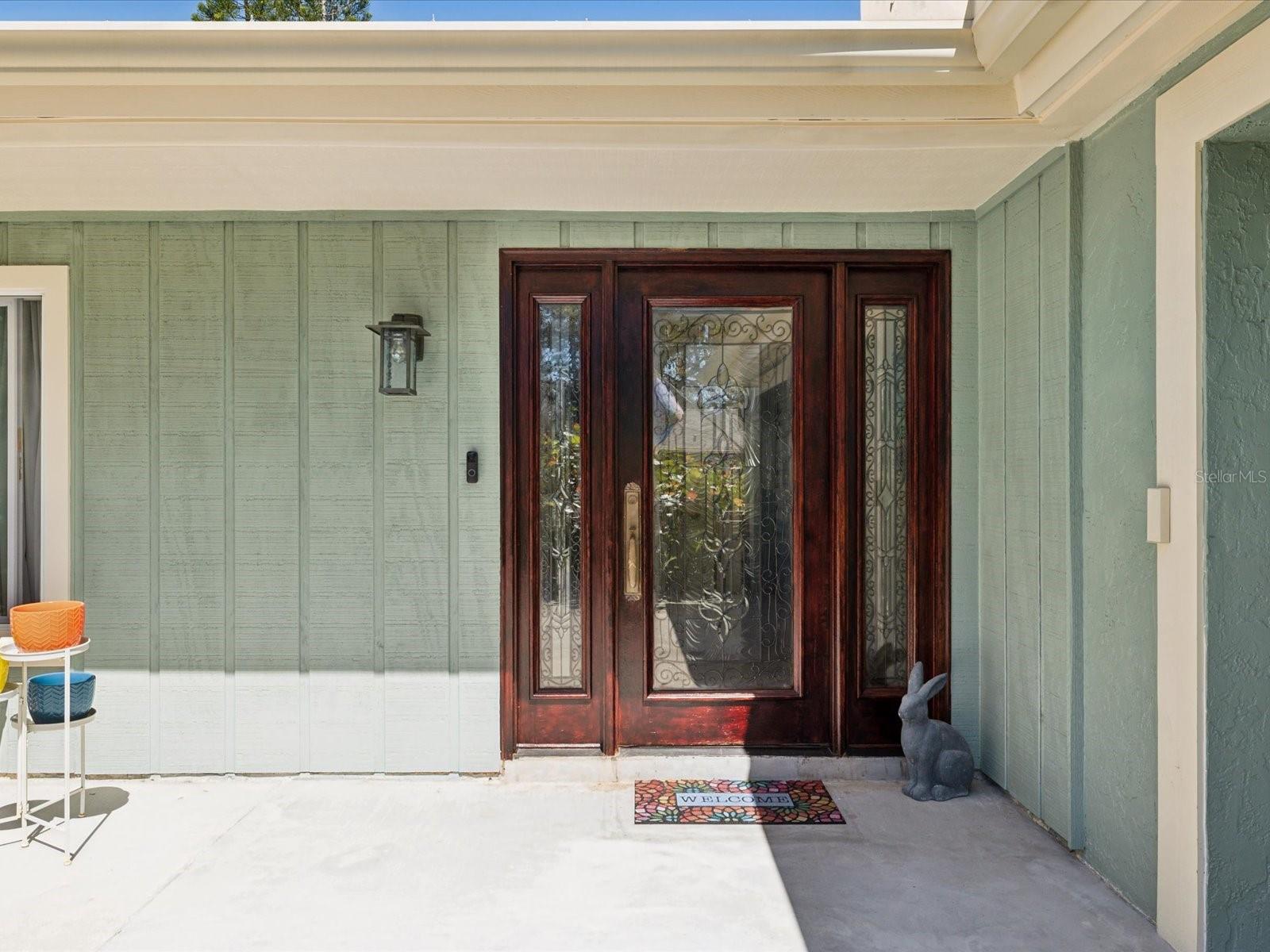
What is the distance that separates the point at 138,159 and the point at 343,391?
1021 millimetres

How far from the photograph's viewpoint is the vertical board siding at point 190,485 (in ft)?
10.5

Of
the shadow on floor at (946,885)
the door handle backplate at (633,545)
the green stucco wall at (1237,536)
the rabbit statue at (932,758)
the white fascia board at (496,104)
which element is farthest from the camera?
the door handle backplate at (633,545)

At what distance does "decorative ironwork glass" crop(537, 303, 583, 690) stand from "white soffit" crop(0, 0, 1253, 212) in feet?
2.79

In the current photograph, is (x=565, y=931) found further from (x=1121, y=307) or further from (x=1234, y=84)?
(x=1234, y=84)

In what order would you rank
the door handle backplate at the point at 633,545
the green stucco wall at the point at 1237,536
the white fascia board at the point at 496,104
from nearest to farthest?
the green stucco wall at the point at 1237,536, the white fascia board at the point at 496,104, the door handle backplate at the point at 633,545

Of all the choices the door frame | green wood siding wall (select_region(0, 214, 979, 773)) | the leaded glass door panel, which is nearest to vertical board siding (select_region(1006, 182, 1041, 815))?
the door frame

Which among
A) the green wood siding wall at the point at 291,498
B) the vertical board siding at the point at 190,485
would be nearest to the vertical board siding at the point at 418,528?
the green wood siding wall at the point at 291,498

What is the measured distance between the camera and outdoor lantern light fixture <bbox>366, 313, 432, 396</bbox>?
10.00 ft

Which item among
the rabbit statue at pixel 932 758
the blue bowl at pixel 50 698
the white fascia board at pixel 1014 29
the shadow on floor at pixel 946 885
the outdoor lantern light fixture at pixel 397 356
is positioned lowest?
the shadow on floor at pixel 946 885

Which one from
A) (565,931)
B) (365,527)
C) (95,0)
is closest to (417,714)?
(365,527)

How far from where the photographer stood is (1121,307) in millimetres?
2324

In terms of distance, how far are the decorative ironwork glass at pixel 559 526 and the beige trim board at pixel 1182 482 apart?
6.53ft

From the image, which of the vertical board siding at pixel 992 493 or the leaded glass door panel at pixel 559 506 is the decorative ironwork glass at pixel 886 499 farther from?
the leaded glass door panel at pixel 559 506

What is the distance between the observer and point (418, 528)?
126 inches
